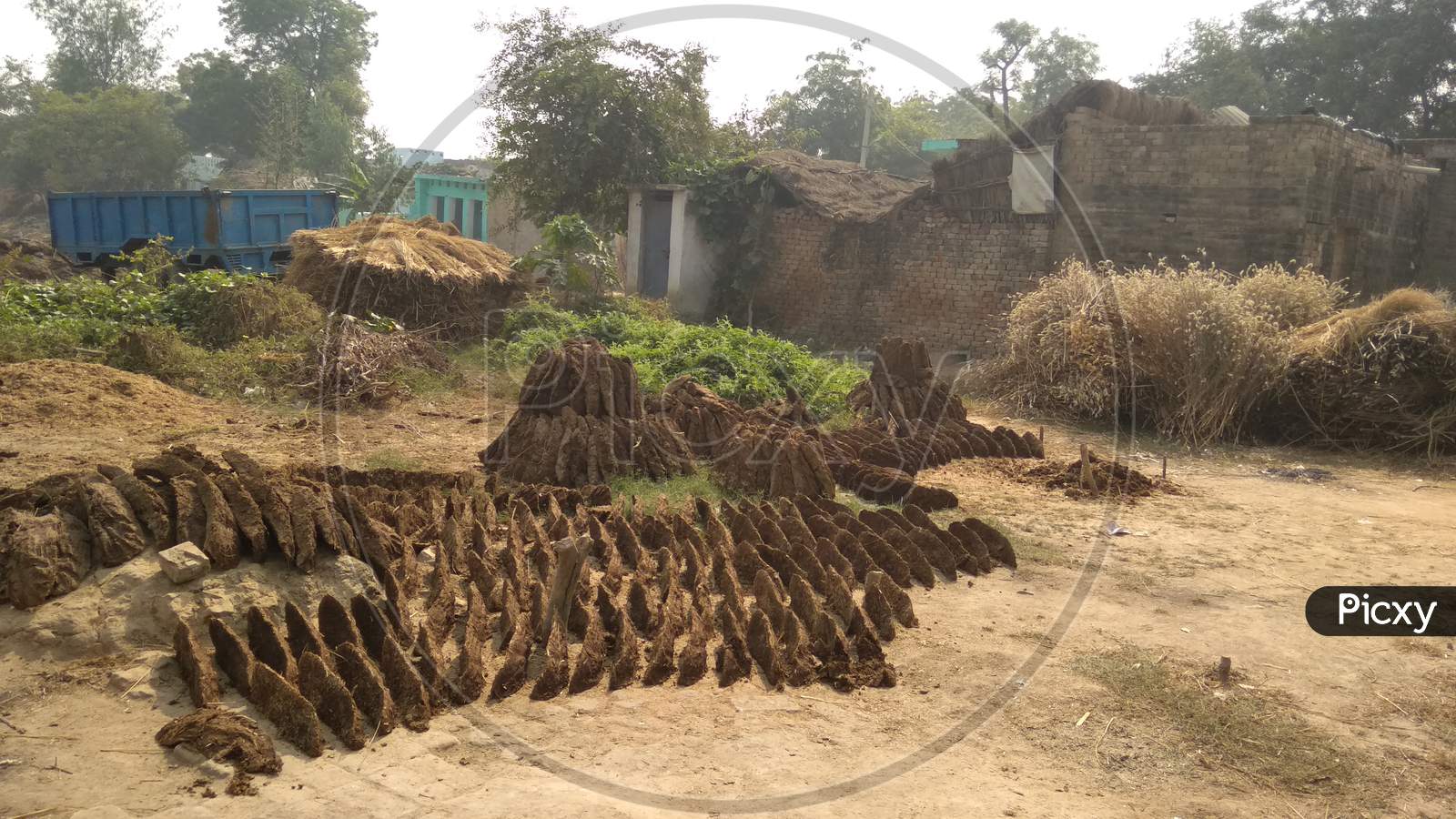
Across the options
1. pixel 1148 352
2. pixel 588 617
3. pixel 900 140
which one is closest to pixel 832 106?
pixel 900 140

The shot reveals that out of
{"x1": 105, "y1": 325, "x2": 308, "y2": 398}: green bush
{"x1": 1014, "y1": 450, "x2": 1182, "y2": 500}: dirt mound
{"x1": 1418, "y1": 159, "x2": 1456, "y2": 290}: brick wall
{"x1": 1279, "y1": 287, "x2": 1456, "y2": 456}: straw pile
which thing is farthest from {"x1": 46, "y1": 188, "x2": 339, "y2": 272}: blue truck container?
{"x1": 1418, "y1": 159, "x2": 1456, "y2": 290}: brick wall

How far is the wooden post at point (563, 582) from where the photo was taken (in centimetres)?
457

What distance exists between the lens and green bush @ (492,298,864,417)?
10391 millimetres

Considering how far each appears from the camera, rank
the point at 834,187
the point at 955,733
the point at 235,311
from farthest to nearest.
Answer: the point at 834,187, the point at 235,311, the point at 955,733

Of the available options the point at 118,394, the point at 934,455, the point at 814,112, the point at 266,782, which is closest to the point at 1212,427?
the point at 934,455

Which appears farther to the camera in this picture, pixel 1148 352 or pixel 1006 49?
pixel 1006 49

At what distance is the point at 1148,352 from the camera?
10.6 m

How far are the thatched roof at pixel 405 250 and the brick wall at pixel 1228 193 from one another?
8059mm

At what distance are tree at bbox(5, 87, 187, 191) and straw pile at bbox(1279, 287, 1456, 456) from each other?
34874 millimetres

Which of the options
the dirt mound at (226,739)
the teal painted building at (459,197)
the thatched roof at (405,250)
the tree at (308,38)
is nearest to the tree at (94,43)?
the tree at (308,38)

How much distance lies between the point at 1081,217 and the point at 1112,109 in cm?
150

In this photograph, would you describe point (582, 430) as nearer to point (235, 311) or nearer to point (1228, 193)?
point (235, 311)

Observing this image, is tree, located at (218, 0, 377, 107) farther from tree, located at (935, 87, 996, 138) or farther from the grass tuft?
the grass tuft

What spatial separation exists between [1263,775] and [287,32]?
43.3m
